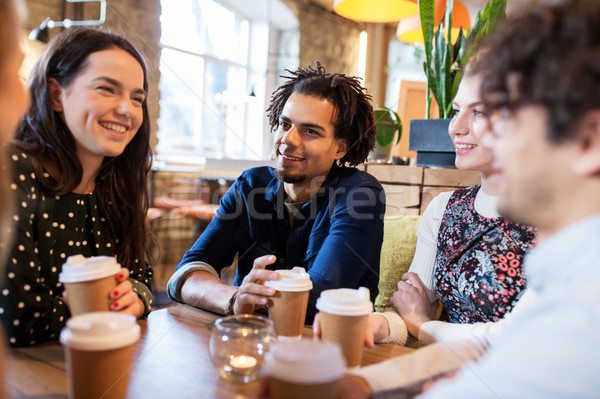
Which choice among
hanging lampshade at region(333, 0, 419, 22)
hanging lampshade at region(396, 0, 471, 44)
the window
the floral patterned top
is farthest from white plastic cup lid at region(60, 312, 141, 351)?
the window

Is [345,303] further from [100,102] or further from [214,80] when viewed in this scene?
[214,80]

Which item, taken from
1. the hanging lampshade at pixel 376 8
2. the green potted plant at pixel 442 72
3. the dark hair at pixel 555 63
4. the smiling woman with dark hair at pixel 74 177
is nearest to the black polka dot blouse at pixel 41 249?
the smiling woman with dark hair at pixel 74 177

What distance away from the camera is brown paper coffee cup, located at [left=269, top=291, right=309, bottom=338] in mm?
969

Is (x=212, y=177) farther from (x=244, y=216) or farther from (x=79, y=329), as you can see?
(x=79, y=329)

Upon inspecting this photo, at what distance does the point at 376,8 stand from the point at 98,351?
2689mm

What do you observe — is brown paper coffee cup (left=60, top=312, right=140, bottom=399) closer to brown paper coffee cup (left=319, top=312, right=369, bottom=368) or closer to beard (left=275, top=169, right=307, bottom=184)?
brown paper coffee cup (left=319, top=312, right=369, bottom=368)

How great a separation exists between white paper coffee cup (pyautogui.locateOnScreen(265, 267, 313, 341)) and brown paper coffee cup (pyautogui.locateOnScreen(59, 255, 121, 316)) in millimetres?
323

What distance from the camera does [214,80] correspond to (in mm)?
6004

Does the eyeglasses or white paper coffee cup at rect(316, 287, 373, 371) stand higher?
the eyeglasses

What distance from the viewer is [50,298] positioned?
39.0 inches

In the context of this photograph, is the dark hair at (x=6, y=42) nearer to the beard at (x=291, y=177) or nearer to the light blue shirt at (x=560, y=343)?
the light blue shirt at (x=560, y=343)

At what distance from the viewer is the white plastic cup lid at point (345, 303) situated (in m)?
0.82

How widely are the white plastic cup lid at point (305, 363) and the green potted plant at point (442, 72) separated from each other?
5.14ft

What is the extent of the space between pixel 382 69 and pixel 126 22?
445cm
